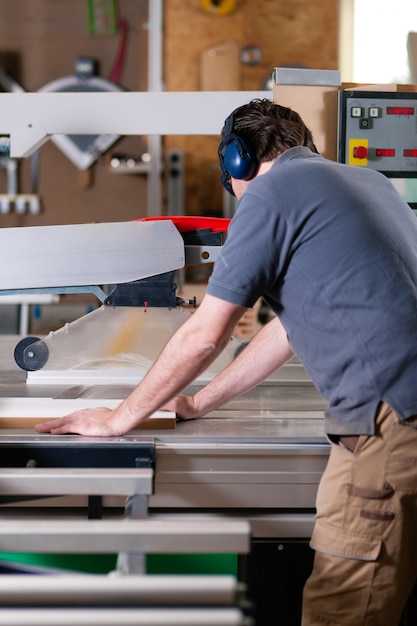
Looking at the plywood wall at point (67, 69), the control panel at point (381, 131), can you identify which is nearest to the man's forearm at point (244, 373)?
the control panel at point (381, 131)

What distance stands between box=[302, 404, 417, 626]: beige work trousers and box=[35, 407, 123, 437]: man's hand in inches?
15.1

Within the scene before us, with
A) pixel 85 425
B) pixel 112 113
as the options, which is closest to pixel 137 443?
pixel 85 425

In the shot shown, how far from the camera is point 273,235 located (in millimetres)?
1183

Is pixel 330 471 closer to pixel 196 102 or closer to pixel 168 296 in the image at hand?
pixel 168 296

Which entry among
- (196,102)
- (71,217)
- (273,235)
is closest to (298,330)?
(273,235)

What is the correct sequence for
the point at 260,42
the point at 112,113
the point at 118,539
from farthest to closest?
the point at 260,42 → the point at 112,113 → the point at 118,539

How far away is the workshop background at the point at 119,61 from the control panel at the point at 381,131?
104 inches

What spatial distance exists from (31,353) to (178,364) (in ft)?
1.96

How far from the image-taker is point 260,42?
4.58m

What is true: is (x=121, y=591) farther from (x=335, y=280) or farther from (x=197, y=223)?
(x=197, y=223)

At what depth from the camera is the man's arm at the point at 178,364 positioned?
1216mm

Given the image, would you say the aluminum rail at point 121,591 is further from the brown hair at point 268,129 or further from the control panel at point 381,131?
the control panel at point 381,131

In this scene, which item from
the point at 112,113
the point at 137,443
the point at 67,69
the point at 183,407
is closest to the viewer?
the point at 137,443

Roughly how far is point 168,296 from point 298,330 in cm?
49
